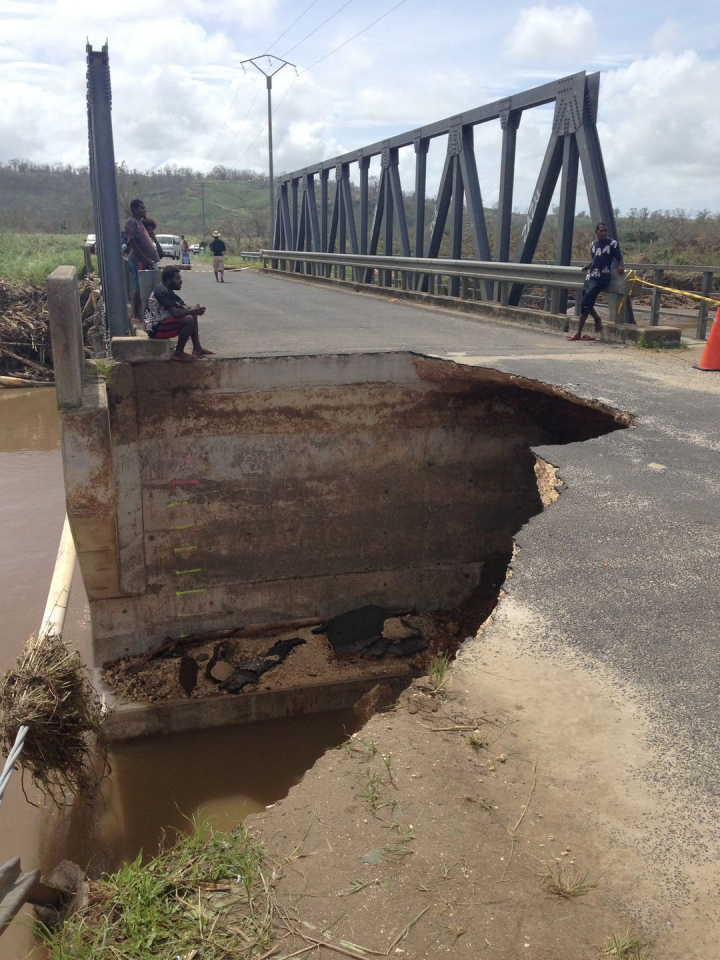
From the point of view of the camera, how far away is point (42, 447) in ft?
55.6

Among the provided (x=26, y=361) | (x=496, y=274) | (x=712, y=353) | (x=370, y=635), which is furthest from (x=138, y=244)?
(x=26, y=361)

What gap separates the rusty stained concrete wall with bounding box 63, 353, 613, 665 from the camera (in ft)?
24.3

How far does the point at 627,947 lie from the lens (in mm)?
1936

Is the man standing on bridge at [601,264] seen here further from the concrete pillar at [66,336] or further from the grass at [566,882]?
the grass at [566,882]

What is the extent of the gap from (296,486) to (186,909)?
19.4 ft

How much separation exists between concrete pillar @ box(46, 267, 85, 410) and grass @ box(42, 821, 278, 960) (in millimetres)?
5064

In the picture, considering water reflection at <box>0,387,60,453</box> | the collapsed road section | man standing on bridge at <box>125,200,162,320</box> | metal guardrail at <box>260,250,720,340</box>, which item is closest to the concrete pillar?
the collapsed road section

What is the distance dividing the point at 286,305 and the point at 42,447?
20.6 ft

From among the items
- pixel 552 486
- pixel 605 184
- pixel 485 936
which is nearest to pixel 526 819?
pixel 485 936

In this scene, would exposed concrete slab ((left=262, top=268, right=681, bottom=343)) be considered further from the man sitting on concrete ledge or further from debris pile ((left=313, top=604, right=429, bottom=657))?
the man sitting on concrete ledge

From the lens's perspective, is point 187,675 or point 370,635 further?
point 370,635

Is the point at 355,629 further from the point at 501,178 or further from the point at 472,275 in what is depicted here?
the point at 501,178

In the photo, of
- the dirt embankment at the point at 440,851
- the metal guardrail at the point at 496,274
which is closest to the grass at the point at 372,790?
the dirt embankment at the point at 440,851

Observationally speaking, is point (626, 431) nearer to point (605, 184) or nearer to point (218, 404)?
point (218, 404)
